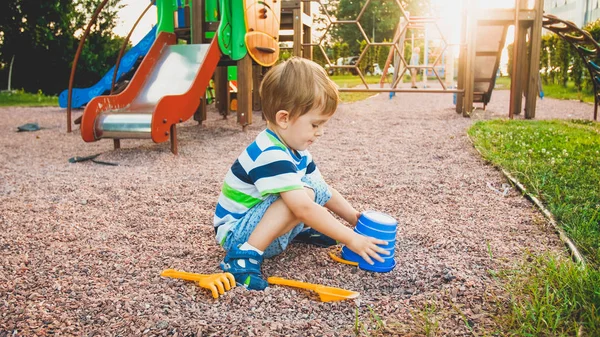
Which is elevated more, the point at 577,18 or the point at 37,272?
the point at 577,18

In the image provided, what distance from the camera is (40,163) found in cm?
457

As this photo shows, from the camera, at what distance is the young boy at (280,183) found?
1.94 metres

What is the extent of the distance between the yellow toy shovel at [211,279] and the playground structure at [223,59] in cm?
260

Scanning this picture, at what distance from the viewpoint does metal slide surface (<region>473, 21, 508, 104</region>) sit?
8.04 m

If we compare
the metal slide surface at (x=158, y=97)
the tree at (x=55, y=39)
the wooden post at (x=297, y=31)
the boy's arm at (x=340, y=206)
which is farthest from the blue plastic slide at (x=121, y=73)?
the boy's arm at (x=340, y=206)

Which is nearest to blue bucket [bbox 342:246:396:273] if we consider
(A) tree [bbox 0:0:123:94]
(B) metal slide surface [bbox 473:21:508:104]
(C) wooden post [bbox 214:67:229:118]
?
(C) wooden post [bbox 214:67:229:118]

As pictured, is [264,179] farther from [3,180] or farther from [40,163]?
[40,163]

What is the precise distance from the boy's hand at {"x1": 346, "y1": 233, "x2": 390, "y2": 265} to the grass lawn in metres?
0.47

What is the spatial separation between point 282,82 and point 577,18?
98.3 feet

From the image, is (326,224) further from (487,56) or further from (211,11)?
(487,56)

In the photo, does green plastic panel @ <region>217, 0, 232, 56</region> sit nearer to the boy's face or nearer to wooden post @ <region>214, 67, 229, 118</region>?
wooden post @ <region>214, 67, 229, 118</region>

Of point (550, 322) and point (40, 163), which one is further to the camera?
point (40, 163)

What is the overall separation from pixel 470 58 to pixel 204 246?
5828 millimetres

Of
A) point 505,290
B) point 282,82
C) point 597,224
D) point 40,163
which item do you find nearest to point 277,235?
point 282,82
